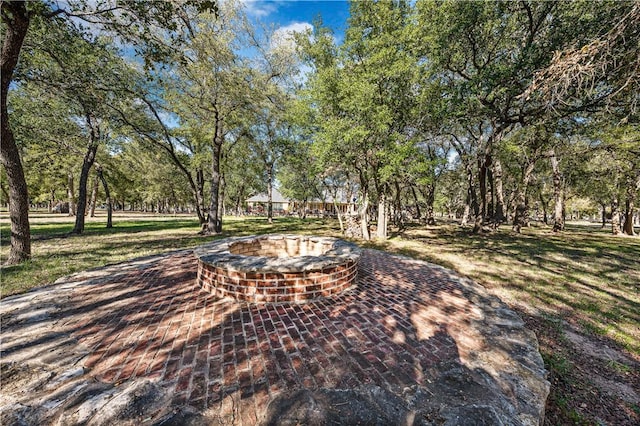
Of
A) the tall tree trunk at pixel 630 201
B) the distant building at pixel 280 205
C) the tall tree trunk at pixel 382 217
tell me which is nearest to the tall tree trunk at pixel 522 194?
the tall tree trunk at pixel 630 201

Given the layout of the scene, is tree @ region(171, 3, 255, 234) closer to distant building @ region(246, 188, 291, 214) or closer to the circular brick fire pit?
the circular brick fire pit

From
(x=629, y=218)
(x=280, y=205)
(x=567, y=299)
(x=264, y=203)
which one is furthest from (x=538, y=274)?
(x=280, y=205)

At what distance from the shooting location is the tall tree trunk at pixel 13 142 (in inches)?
189

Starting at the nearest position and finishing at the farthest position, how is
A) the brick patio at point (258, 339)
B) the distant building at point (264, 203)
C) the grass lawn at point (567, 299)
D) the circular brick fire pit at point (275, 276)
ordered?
the brick patio at point (258, 339) < the grass lawn at point (567, 299) < the circular brick fire pit at point (275, 276) < the distant building at point (264, 203)

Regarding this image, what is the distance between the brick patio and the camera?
2.08 metres

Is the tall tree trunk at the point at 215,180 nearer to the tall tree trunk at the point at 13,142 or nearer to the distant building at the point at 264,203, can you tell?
the tall tree trunk at the point at 13,142

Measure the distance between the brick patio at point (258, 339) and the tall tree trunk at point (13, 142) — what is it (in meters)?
3.77

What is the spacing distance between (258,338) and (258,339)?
Result: 0.07ft

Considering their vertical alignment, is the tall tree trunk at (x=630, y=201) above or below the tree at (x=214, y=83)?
below

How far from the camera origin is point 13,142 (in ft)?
18.7

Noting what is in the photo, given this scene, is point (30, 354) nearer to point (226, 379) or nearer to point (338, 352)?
point (226, 379)

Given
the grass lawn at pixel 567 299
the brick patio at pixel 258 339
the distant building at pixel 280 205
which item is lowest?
the grass lawn at pixel 567 299

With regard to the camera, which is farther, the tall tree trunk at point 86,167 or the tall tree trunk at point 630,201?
the tall tree trunk at point 630,201

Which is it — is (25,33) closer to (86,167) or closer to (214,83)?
(214,83)
